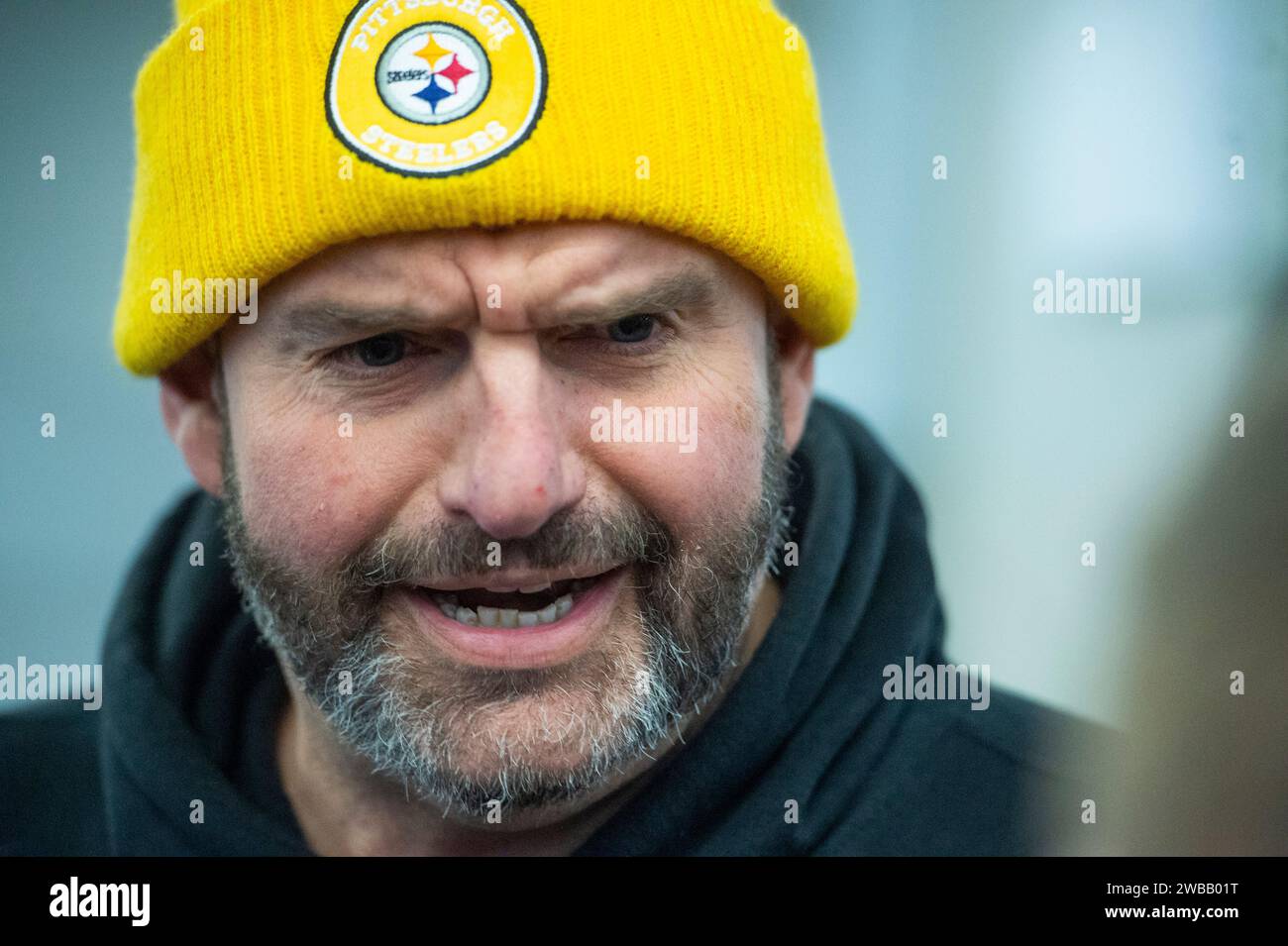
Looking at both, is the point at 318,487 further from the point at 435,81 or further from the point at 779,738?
the point at 779,738

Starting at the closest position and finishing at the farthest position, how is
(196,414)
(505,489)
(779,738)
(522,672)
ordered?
(505,489), (522,672), (779,738), (196,414)

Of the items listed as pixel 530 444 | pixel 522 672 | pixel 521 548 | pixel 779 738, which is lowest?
pixel 779 738

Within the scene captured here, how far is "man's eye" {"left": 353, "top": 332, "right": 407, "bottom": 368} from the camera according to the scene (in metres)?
1.45

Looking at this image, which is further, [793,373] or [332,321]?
[793,373]

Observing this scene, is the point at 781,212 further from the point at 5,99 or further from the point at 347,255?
the point at 5,99

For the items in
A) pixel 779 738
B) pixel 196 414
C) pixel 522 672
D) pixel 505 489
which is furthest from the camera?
pixel 196 414

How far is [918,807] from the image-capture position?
162 centimetres

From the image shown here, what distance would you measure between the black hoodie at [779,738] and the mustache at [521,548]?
0.86ft

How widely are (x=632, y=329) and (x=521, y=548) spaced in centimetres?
27

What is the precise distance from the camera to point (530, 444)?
1.34m

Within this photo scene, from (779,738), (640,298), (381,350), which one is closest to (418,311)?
(381,350)
